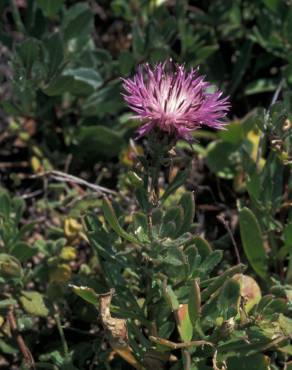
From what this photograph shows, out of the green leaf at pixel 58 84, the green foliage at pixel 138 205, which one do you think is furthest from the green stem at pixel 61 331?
the green leaf at pixel 58 84

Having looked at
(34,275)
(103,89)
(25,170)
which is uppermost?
(103,89)

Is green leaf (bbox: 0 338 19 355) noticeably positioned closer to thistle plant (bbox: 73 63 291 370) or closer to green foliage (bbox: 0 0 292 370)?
green foliage (bbox: 0 0 292 370)

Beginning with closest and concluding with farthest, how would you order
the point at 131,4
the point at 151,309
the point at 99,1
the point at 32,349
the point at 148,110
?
the point at 148,110
the point at 151,309
the point at 32,349
the point at 131,4
the point at 99,1

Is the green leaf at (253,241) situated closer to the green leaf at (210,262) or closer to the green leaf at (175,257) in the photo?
the green leaf at (210,262)

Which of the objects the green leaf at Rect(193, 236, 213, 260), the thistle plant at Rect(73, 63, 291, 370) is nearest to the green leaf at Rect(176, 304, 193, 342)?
the thistle plant at Rect(73, 63, 291, 370)

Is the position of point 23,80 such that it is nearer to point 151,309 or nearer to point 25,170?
point 25,170

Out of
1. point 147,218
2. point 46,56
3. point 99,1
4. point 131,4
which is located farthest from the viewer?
point 99,1

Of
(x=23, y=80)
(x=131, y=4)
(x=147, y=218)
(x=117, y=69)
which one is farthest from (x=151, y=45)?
(x=147, y=218)
